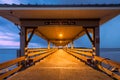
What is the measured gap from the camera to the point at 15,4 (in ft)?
39.4

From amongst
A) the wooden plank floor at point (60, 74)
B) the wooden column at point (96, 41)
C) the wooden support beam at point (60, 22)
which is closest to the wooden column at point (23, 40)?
the wooden support beam at point (60, 22)

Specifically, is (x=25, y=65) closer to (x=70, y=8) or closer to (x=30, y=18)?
(x=30, y=18)

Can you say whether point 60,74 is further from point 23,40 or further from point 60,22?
point 23,40

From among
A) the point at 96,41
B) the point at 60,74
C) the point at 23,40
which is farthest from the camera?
the point at 96,41

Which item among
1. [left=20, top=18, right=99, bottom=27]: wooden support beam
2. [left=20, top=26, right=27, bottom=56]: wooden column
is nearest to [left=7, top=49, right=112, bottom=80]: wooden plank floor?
[left=20, top=26, right=27, bottom=56]: wooden column

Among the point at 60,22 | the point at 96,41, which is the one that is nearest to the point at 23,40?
the point at 60,22

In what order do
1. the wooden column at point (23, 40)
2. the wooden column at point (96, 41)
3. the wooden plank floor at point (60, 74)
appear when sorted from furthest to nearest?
the wooden column at point (96, 41) → the wooden column at point (23, 40) → the wooden plank floor at point (60, 74)

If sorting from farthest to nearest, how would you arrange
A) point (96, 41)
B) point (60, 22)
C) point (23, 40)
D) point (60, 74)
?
1. point (96, 41)
2. point (23, 40)
3. point (60, 22)
4. point (60, 74)

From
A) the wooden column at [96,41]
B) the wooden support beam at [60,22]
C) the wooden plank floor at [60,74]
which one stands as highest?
the wooden support beam at [60,22]

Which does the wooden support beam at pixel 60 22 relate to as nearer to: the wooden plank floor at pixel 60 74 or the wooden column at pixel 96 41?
the wooden column at pixel 96 41

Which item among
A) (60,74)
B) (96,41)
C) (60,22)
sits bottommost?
(60,74)

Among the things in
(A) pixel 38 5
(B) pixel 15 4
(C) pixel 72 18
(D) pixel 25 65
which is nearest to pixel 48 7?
(A) pixel 38 5

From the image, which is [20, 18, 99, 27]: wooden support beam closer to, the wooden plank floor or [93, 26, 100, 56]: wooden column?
[93, 26, 100, 56]: wooden column

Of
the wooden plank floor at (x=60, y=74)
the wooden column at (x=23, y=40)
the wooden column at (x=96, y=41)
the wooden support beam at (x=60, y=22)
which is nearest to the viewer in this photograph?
the wooden plank floor at (x=60, y=74)
